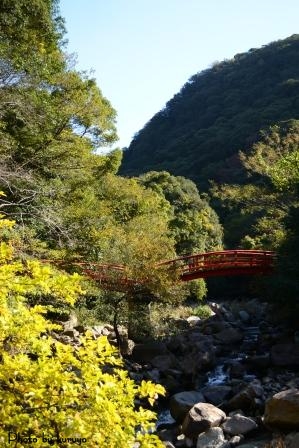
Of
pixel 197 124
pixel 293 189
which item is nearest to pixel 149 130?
pixel 197 124

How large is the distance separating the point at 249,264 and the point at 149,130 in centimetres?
4768

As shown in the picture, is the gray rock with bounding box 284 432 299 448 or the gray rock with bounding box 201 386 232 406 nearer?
the gray rock with bounding box 284 432 299 448

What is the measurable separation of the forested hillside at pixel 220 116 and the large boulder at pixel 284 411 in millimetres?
30311

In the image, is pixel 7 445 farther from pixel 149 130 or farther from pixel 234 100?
pixel 149 130

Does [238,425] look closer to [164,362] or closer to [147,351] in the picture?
[164,362]

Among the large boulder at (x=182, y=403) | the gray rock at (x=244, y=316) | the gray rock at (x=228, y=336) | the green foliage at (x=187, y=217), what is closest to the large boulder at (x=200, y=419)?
the large boulder at (x=182, y=403)

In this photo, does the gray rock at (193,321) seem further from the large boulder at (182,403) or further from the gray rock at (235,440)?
the gray rock at (235,440)

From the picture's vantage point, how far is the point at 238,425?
8.65 meters

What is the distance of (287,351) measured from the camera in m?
13.3

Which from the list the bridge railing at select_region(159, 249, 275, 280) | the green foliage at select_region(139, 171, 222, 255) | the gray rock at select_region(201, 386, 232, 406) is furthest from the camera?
the green foliage at select_region(139, 171, 222, 255)

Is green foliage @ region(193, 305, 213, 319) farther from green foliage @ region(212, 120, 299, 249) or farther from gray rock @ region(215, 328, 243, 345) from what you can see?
gray rock @ region(215, 328, 243, 345)

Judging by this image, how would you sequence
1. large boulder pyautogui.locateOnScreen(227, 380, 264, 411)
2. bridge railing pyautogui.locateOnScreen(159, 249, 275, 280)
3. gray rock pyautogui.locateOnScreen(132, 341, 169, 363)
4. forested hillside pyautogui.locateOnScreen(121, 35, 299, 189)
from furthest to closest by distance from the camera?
forested hillside pyautogui.locateOnScreen(121, 35, 299, 189), bridge railing pyautogui.locateOnScreen(159, 249, 275, 280), gray rock pyautogui.locateOnScreen(132, 341, 169, 363), large boulder pyautogui.locateOnScreen(227, 380, 264, 411)

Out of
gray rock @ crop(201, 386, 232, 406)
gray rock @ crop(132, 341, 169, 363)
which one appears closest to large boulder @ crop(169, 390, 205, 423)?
gray rock @ crop(201, 386, 232, 406)

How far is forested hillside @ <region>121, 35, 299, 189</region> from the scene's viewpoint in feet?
138
